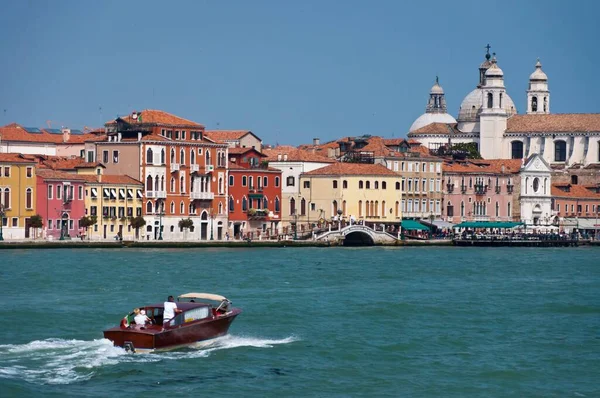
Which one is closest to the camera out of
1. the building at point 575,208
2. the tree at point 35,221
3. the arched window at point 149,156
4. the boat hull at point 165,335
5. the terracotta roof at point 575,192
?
the boat hull at point 165,335

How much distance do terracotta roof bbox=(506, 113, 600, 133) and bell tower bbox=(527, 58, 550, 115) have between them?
6417mm

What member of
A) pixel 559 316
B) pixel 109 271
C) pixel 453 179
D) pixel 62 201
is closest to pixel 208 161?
pixel 62 201

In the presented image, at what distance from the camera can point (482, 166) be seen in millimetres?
89000

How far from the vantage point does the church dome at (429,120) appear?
115125 mm

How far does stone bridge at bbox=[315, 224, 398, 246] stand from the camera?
72062mm

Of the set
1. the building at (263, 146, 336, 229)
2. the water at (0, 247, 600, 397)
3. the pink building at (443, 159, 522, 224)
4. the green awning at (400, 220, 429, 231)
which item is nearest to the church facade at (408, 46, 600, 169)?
the pink building at (443, 159, 522, 224)

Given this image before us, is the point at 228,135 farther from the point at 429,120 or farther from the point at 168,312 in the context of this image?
the point at 168,312

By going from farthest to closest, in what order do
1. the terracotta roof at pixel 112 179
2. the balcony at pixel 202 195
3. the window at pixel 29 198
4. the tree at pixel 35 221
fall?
1. the balcony at pixel 202 195
2. the terracotta roof at pixel 112 179
3. the window at pixel 29 198
4. the tree at pixel 35 221

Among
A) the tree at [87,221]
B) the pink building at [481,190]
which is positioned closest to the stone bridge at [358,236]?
the tree at [87,221]

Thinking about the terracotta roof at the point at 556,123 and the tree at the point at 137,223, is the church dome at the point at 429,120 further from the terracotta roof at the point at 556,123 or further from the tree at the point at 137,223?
the tree at the point at 137,223

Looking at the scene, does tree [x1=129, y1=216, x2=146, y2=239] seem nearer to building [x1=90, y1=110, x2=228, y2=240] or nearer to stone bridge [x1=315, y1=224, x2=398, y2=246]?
building [x1=90, y1=110, x2=228, y2=240]

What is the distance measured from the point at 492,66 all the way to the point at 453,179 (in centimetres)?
2306

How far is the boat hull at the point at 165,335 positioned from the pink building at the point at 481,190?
55.7 meters

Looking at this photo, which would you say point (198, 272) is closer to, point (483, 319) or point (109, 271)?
point (109, 271)
